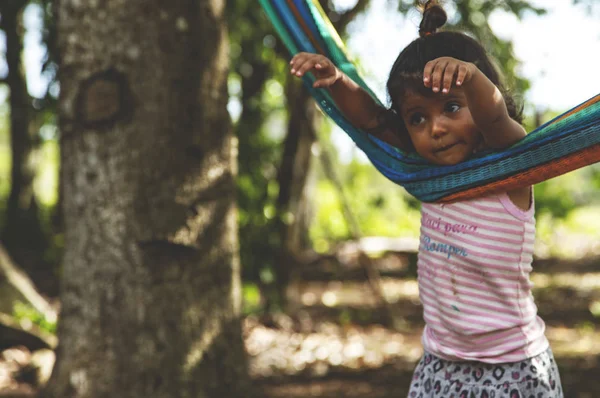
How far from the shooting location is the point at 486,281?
1.54m

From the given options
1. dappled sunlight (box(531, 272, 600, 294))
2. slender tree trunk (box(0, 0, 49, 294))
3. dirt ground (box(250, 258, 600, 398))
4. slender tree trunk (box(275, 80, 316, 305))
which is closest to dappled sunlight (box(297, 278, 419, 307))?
dirt ground (box(250, 258, 600, 398))

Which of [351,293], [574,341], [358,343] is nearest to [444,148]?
[358,343]

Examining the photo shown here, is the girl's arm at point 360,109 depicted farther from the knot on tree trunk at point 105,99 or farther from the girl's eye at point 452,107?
the knot on tree trunk at point 105,99

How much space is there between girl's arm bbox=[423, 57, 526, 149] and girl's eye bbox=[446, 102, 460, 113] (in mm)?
66

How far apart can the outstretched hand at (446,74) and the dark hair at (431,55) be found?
18cm

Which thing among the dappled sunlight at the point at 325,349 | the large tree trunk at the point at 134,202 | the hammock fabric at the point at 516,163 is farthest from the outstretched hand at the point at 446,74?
the dappled sunlight at the point at 325,349

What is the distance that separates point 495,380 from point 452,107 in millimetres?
632

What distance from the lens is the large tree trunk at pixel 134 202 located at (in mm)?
2330

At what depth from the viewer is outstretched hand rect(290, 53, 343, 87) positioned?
1.62 meters

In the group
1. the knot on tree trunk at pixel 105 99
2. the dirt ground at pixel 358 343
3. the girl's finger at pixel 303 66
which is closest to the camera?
the girl's finger at pixel 303 66

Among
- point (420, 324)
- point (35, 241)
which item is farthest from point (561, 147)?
point (35, 241)

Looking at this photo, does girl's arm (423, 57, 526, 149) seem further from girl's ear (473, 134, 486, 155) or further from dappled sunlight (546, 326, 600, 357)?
dappled sunlight (546, 326, 600, 357)

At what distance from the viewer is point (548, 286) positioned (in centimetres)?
684

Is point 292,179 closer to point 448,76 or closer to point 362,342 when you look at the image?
point 362,342
